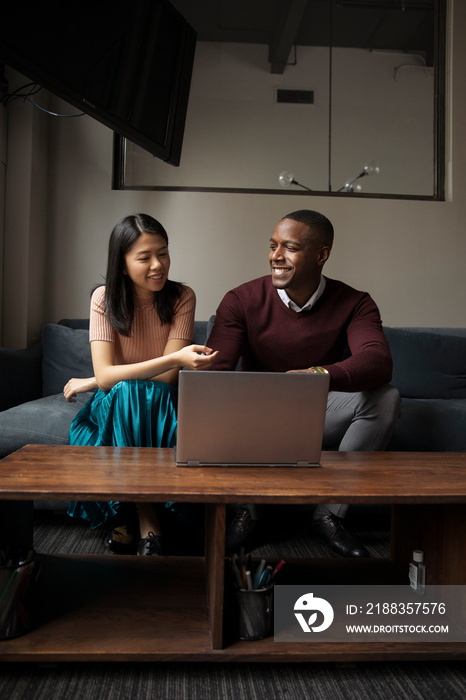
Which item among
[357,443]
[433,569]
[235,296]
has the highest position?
[235,296]

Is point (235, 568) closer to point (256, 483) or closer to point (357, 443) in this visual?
point (256, 483)

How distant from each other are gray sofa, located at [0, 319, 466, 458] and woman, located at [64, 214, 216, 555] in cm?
35

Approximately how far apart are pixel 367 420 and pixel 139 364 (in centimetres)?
75

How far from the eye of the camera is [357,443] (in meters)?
1.79

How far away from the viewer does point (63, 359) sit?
2.53 metres

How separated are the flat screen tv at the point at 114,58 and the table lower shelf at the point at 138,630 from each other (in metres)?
1.68

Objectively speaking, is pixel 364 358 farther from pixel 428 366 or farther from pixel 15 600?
pixel 15 600

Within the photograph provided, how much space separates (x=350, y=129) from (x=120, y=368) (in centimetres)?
208

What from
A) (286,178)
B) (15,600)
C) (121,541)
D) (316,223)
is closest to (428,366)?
(316,223)

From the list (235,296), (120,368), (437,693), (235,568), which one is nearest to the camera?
(437,693)

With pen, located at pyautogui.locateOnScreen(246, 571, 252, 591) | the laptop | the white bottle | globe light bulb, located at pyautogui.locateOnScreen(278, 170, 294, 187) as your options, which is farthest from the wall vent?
pen, located at pyautogui.locateOnScreen(246, 571, 252, 591)

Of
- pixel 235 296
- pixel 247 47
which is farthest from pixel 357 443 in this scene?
pixel 247 47

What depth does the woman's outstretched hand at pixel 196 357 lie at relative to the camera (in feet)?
4.86

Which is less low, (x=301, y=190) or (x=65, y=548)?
(x=301, y=190)
